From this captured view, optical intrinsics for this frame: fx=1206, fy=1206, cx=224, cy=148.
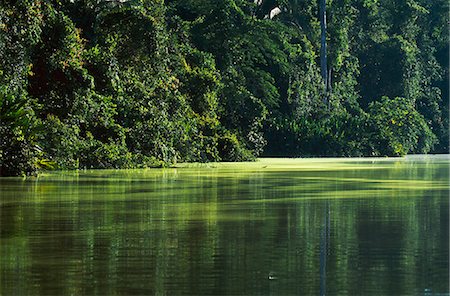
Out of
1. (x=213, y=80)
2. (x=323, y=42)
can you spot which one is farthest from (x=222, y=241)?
(x=323, y=42)

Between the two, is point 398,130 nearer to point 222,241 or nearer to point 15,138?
point 15,138

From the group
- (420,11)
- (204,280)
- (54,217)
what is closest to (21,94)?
(54,217)

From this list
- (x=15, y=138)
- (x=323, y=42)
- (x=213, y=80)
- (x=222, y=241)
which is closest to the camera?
(x=222, y=241)

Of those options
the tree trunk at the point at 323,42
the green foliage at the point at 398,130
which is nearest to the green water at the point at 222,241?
the green foliage at the point at 398,130

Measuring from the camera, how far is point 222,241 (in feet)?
37.7

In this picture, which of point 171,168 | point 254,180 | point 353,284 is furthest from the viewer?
point 171,168

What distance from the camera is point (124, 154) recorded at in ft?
107

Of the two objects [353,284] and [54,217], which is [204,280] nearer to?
[353,284]

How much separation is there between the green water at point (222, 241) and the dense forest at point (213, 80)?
25.5 ft

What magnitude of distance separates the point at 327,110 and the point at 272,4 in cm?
585

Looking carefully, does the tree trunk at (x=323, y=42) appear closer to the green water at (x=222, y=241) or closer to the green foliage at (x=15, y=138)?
the green foliage at (x=15, y=138)

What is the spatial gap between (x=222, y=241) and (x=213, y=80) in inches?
1181

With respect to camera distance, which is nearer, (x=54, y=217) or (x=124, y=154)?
(x=54, y=217)

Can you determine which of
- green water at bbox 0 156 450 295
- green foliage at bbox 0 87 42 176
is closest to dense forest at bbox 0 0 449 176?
green foliage at bbox 0 87 42 176
